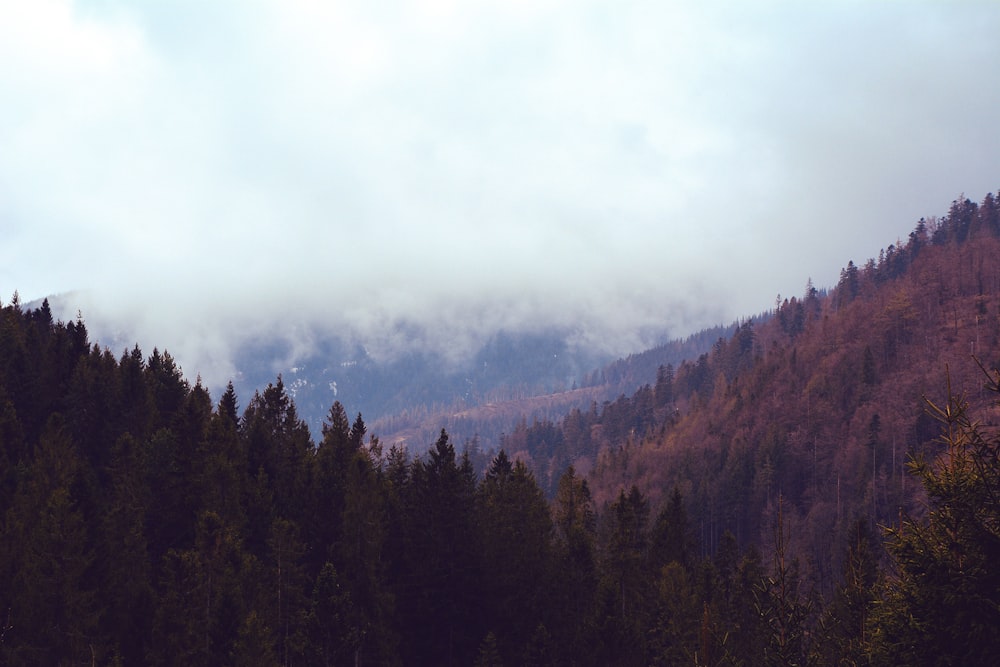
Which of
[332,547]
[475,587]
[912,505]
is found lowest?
[912,505]

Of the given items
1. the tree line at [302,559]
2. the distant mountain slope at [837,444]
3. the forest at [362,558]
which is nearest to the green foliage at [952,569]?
the forest at [362,558]

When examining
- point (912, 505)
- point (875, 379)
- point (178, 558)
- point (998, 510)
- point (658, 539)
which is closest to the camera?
point (998, 510)

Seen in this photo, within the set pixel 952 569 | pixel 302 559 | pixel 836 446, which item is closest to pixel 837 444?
pixel 836 446

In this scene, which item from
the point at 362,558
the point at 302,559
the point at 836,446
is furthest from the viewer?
the point at 836,446

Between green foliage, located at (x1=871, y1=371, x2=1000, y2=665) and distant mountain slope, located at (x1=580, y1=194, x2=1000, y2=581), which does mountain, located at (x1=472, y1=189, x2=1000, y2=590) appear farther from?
green foliage, located at (x1=871, y1=371, x2=1000, y2=665)

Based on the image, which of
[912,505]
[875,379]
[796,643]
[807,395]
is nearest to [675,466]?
[807,395]

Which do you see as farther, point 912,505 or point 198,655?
point 912,505

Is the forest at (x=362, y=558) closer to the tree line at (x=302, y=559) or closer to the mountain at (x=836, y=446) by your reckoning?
the tree line at (x=302, y=559)

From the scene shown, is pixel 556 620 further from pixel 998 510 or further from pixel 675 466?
pixel 675 466

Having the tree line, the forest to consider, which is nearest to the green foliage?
the forest

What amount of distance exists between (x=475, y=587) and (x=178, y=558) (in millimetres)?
21822

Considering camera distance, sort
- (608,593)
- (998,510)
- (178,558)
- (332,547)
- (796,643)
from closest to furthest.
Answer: (998,510) < (796,643) < (178,558) < (608,593) < (332,547)

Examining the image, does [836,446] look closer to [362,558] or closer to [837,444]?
[837,444]

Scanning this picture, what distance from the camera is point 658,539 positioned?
3009 inches
